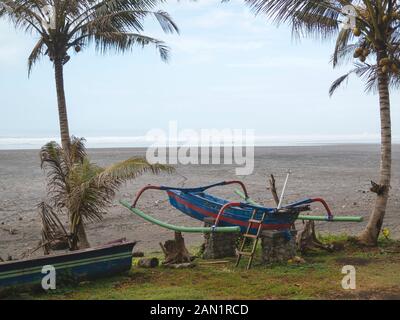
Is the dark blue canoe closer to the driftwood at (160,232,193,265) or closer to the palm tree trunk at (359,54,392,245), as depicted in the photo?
the driftwood at (160,232,193,265)

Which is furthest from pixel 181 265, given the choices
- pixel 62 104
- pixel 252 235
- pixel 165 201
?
pixel 165 201

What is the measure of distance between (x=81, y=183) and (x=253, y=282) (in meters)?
3.68

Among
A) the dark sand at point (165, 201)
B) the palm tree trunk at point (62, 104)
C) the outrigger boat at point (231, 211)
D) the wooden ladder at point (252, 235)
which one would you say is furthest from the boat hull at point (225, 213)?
the dark sand at point (165, 201)

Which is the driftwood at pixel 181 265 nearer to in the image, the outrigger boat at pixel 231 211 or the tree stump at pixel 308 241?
the outrigger boat at pixel 231 211

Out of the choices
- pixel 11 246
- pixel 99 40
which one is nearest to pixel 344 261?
pixel 99 40

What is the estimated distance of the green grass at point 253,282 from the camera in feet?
25.4

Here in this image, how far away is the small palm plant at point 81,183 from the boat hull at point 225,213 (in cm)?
111

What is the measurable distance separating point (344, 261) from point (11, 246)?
867cm

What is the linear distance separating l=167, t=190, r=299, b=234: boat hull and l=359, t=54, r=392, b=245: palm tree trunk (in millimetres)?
2307

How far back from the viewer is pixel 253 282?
8461 mm

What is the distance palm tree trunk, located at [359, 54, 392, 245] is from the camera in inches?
429

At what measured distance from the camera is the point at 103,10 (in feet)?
37.7

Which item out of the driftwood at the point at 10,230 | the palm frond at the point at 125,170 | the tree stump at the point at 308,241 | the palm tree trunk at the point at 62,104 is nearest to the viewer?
the palm frond at the point at 125,170
